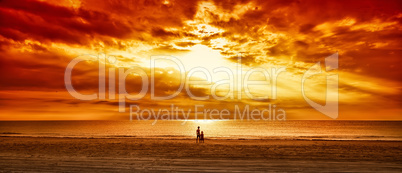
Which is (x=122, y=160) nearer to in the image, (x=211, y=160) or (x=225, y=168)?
(x=211, y=160)

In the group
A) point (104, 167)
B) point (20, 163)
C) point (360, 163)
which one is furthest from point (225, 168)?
point (20, 163)

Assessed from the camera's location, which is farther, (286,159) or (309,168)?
(286,159)

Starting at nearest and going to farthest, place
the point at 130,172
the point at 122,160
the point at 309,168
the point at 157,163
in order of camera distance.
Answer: the point at 130,172, the point at 309,168, the point at 157,163, the point at 122,160

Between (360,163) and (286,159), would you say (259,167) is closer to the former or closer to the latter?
(286,159)

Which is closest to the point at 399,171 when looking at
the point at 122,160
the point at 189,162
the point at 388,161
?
the point at 388,161

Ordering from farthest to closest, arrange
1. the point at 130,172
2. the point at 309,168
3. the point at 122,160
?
1. the point at 122,160
2. the point at 309,168
3. the point at 130,172

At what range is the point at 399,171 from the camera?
15195 mm

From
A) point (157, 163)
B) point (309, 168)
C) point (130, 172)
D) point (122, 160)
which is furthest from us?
point (122, 160)

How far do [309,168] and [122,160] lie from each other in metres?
12.4

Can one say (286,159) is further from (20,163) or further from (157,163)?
(20,163)

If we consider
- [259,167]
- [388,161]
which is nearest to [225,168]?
[259,167]

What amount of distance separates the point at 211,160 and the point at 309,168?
639 cm

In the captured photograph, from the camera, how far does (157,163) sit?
1745 cm

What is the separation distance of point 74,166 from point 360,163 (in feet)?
61.2
